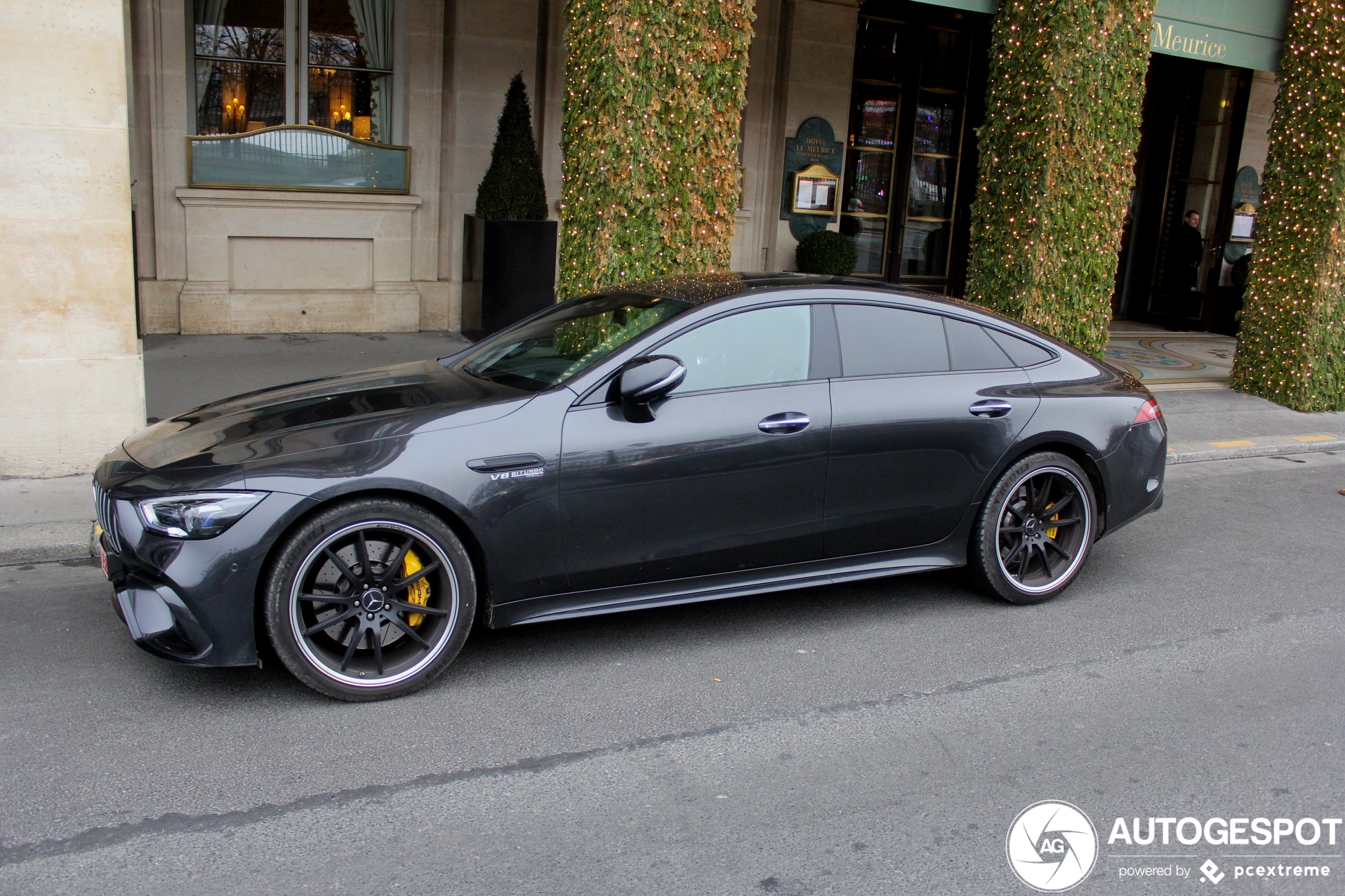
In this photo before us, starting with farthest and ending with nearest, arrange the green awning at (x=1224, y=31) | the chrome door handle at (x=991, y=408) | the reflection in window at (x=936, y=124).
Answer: the reflection in window at (x=936, y=124) → the green awning at (x=1224, y=31) → the chrome door handle at (x=991, y=408)

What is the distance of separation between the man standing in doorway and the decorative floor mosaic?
2.00 feet

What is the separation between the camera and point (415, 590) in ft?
14.1

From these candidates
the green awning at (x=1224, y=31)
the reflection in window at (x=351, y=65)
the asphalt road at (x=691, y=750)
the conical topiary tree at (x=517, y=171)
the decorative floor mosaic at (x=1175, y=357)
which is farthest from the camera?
the decorative floor mosaic at (x=1175, y=357)

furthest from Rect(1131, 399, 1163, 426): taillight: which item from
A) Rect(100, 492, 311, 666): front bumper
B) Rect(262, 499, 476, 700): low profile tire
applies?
Rect(100, 492, 311, 666): front bumper

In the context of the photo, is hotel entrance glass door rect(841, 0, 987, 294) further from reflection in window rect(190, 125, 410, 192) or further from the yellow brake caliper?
the yellow brake caliper

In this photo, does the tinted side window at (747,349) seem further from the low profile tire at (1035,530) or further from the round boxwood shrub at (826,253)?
the round boxwood shrub at (826,253)

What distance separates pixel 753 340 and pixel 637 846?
2.32 meters

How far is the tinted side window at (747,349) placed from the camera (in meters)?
4.78

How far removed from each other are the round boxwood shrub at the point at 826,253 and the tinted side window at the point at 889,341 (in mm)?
9031

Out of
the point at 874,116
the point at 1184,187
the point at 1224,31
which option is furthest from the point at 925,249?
the point at 1224,31

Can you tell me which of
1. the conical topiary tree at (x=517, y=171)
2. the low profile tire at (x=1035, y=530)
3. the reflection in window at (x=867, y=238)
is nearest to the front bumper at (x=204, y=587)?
the low profile tire at (x=1035, y=530)

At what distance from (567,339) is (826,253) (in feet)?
31.8

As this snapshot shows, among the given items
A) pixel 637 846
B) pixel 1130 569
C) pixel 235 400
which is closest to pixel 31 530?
pixel 235 400

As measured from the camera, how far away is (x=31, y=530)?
5.94 m
